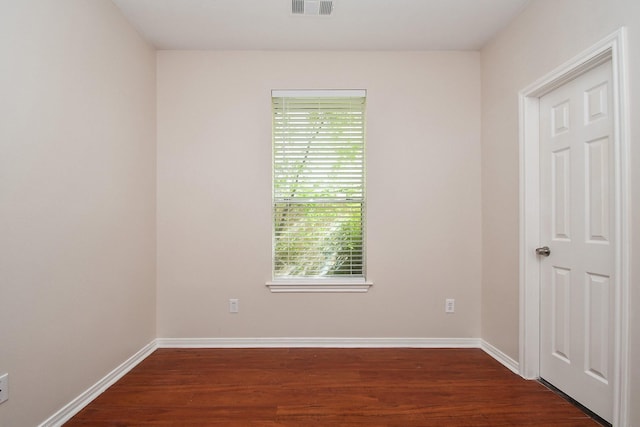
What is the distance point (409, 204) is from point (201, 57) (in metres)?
2.33

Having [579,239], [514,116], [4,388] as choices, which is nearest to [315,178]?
[514,116]

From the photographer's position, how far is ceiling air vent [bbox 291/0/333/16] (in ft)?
7.75

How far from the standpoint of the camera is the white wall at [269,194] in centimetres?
301

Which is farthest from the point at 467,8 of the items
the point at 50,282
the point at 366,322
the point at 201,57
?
the point at 50,282

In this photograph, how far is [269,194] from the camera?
3.02 m

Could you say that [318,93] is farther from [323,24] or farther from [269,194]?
[269,194]

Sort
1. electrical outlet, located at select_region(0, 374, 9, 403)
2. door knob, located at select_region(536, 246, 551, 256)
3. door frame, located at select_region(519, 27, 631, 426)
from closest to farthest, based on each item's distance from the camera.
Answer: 1. electrical outlet, located at select_region(0, 374, 9, 403)
2. door frame, located at select_region(519, 27, 631, 426)
3. door knob, located at select_region(536, 246, 551, 256)

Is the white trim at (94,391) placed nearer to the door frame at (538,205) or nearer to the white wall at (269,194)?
the white wall at (269,194)

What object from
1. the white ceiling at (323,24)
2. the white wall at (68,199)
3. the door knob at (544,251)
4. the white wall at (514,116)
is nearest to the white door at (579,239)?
the door knob at (544,251)

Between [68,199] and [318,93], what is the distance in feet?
6.84

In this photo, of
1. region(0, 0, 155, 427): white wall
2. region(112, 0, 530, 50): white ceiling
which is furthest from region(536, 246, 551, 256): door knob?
region(0, 0, 155, 427): white wall

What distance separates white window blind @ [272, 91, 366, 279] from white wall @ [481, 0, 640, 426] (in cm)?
111

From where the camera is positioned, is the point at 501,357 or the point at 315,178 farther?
the point at 315,178

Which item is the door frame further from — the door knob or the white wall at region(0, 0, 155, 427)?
the white wall at region(0, 0, 155, 427)
